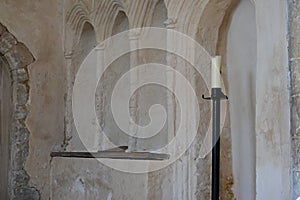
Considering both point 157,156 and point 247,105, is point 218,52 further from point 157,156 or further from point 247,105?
point 157,156

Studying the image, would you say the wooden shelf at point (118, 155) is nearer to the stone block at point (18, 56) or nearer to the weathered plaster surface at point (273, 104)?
the stone block at point (18, 56)

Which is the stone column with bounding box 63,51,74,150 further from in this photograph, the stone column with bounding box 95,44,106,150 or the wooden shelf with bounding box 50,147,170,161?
the stone column with bounding box 95,44,106,150

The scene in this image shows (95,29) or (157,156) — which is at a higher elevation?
(95,29)

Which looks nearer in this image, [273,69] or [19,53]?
[273,69]

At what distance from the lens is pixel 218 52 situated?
3398 mm

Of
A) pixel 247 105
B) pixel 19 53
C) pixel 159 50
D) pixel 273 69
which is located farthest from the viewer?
pixel 19 53

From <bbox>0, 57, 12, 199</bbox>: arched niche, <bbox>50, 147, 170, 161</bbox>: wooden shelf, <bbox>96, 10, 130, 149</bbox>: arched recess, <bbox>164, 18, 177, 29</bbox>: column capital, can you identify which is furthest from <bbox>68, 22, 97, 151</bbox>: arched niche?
<bbox>164, 18, 177, 29</bbox>: column capital

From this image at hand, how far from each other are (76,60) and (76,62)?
20 mm

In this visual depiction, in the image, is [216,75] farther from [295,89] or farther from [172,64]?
[172,64]

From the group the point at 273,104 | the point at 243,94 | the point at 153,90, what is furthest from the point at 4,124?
the point at 273,104

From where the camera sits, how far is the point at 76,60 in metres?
4.71

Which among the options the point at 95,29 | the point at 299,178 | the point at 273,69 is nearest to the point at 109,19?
the point at 95,29

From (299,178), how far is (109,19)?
9.32 ft

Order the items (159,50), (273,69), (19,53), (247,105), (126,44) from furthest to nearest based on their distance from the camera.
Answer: (19,53), (126,44), (159,50), (247,105), (273,69)
